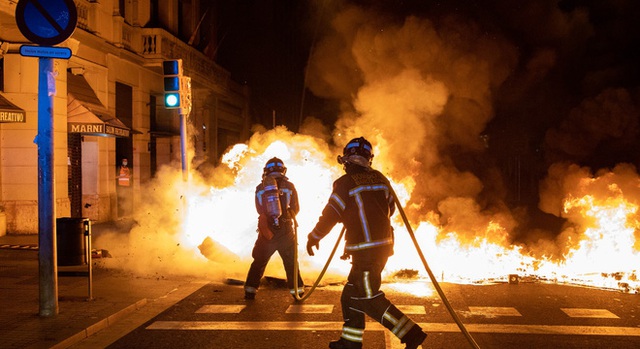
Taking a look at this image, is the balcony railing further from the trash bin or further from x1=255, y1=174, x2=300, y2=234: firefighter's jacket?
x1=255, y1=174, x2=300, y2=234: firefighter's jacket

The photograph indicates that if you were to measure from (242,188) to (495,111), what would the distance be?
6381mm

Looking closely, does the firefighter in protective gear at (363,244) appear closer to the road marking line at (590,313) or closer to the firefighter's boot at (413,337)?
the firefighter's boot at (413,337)

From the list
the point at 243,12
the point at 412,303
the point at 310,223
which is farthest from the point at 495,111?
the point at 243,12

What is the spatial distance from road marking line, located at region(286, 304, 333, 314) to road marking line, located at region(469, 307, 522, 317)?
174 cm

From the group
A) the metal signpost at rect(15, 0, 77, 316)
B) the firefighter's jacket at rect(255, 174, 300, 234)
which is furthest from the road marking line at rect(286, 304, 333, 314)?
the metal signpost at rect(15, 0, 77, 316)

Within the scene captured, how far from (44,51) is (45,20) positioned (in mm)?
343

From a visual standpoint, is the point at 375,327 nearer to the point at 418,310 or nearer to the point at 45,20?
the point at 418,310

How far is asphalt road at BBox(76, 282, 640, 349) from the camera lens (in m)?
5.93

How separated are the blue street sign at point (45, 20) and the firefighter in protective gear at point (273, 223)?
3.05 m

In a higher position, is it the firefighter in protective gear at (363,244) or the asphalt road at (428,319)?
the firefighter in protective gear at (363,244)

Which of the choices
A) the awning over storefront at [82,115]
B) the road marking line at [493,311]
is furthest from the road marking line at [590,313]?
the awning over storefront at [82,115]

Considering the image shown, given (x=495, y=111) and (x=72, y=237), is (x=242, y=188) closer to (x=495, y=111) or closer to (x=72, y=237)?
(x=72, y=237)

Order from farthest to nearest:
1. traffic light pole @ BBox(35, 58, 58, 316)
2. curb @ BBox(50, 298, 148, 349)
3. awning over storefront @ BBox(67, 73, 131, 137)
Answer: awning over storefront @ BBox(67, 73, 131, 137), traffic light pole @ BBox(35, 58, 58, 316), curb @ BBox(50, 298, 148, 349)

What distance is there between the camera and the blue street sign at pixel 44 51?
253 inches
